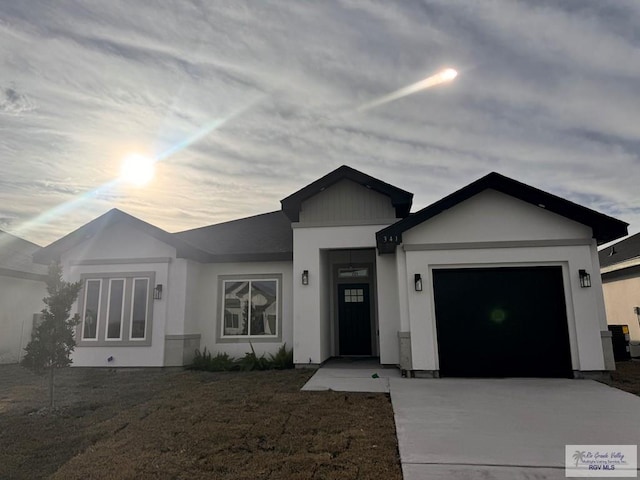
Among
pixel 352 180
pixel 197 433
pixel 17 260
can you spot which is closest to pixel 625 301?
pixel 352 180

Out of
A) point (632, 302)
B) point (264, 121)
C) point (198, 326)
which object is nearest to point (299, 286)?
point (198, 326)

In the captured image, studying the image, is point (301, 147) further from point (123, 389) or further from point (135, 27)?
point (123, 389)

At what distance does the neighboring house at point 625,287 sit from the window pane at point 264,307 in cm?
1212

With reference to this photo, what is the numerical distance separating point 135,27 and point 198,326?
7816mm

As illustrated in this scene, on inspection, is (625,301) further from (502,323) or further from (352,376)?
(352,376)

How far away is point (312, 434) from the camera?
4910 millimetres

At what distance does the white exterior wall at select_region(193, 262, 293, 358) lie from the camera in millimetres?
11172

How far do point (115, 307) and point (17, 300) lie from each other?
5518mm

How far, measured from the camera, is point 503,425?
5.13 meters

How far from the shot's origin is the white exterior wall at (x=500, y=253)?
834cm

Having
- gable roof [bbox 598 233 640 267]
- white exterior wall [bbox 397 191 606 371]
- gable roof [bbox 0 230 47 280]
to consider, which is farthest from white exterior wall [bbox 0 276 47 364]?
gable roof [bbox 598 233 640 267]

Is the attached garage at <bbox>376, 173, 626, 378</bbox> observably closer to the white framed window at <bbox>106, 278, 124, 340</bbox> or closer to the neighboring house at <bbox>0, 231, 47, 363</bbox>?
the white framed window at <bbox>106, 278, 124, 340</bbox>

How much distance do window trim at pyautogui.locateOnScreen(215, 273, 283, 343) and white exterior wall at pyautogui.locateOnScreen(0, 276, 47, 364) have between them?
25.1ft
